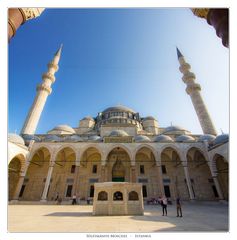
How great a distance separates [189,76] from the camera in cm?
2520

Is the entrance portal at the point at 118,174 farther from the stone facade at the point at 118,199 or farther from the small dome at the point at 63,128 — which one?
the small dome at the point at 63,128

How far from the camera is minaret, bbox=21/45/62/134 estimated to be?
21.4 m

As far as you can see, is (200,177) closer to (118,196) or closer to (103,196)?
(118,196)

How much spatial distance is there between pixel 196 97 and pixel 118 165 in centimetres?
1482

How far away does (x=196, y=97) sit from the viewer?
23.8 metres

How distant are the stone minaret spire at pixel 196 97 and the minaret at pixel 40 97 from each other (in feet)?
66.5

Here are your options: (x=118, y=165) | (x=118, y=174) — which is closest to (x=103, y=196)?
(x=118, y=165)

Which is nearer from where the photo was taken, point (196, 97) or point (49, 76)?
point (196, 97)

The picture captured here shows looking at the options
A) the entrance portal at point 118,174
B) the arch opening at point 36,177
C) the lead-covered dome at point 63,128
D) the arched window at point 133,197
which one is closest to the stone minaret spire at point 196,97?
the entrance portal at point 118,174

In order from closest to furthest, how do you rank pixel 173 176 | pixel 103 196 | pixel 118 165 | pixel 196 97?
pixel 103 196 → pixel 118 165 → pixel 173 176 → pixel 196 97

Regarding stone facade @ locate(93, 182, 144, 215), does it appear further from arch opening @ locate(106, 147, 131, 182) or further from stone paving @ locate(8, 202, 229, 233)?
arch opening @ locate(106, 147, 131, 182)
